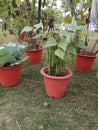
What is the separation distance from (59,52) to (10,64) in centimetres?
66

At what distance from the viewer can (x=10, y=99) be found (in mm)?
1713

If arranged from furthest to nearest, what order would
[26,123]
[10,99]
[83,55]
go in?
[83,55]
[10,99]
[26,123]

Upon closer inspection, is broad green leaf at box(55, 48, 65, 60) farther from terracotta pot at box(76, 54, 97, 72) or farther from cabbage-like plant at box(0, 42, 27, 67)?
terracotta pot at box(76, 54, 97, 72)

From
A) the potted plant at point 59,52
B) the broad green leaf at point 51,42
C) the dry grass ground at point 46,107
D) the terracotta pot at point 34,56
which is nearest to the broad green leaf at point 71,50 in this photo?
the potted plant at point 59,52

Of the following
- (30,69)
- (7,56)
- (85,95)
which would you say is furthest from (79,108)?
(30,69)

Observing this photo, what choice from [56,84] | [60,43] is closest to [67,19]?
[60,43]

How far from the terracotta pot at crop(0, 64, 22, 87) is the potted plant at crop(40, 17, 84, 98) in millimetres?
359

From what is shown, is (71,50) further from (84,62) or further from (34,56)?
(34,56)

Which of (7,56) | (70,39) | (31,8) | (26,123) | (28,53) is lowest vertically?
(26,123)

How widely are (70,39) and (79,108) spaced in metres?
0.65

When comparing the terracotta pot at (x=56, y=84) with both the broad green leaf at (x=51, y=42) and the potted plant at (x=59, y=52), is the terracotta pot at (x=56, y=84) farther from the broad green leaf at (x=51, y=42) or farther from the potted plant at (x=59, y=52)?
the broad green leaf at (x=51, y=42)

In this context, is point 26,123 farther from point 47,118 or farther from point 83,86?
point 83,86

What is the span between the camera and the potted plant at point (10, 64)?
1.76 metres

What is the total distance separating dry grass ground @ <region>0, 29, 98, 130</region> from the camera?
1.38m
